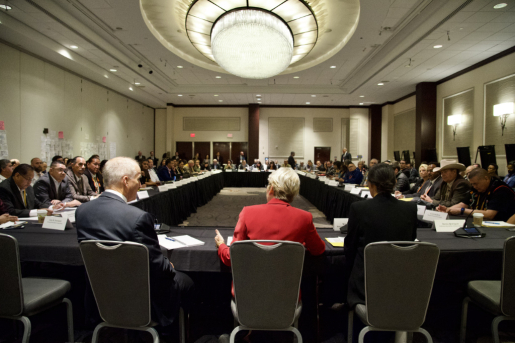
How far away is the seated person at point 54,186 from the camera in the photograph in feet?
11.2

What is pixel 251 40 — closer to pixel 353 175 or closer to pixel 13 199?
pixel 353 175

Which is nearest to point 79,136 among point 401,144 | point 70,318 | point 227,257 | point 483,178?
point 70,318

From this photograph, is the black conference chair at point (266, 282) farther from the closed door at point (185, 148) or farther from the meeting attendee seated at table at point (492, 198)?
the closed door at point (185, 148)

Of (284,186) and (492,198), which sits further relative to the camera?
(492,198)

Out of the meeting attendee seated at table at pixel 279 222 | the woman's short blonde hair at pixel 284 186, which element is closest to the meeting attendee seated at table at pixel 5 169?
the meeting attendee seated at table at pixel 279 222

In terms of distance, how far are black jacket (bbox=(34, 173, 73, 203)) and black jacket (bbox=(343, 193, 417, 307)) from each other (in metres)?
3.45

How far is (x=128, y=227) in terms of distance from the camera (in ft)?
4.57

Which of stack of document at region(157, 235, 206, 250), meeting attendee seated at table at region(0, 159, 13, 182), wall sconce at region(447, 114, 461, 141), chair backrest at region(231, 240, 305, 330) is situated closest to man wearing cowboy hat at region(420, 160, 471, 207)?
chair backrest at region(231, 240, 305, 330)

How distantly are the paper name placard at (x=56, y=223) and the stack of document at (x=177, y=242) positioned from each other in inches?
31.3

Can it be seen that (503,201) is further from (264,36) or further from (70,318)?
(264,36)

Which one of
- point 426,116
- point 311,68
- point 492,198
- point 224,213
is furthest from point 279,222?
point 426,116

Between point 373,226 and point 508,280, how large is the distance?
732 mm

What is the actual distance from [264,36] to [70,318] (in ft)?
15.8

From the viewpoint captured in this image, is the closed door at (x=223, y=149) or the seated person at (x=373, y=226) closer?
the seated person at (x=373, y=226)
